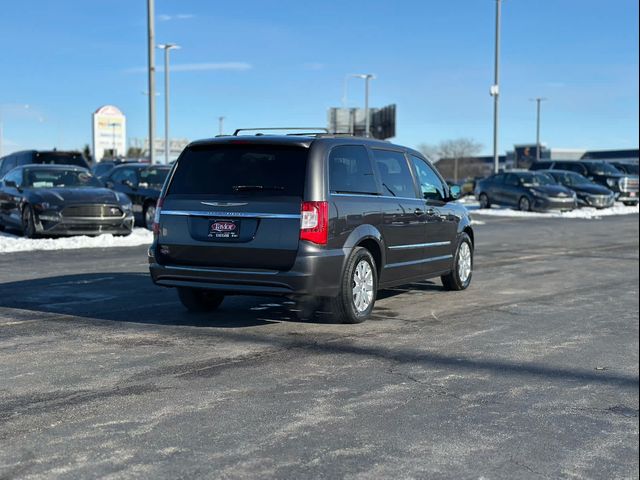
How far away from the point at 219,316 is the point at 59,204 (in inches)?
335

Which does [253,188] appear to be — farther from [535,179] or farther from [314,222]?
[535,179]

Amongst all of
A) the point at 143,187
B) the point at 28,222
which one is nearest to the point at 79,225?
the point at 28,222

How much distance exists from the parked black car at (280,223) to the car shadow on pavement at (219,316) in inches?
13.9

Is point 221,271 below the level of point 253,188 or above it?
below

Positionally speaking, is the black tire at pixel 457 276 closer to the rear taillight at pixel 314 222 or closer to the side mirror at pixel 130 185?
the rear taillight at pixel 314 222

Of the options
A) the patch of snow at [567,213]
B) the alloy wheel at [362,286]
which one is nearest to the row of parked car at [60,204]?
the alloy wheel at [362,286]

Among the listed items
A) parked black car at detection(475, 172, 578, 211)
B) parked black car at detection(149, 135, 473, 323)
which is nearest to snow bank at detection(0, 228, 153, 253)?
parked black car at detection(149, 135, 473, 323)

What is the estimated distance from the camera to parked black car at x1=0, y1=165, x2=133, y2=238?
15508 millimetres

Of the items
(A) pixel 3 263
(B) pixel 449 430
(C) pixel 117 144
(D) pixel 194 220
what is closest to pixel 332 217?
(D) pixel 194 220

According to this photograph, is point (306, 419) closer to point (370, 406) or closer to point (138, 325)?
point (370, 406)

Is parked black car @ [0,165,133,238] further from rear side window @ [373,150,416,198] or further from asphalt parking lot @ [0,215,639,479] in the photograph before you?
rear side window @ [373,150,416,198]

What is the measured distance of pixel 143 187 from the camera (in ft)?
64.0

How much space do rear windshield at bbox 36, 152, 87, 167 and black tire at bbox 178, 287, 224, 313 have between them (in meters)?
14.3

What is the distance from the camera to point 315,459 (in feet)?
13.3
